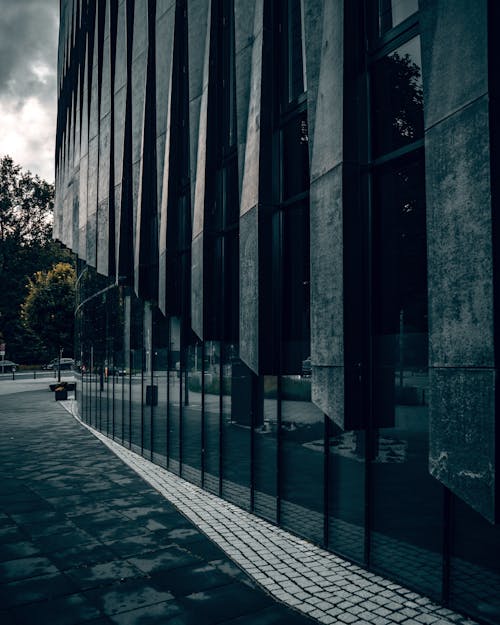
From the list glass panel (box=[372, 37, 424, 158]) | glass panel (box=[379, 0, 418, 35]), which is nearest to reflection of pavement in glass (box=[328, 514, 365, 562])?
glass panel (box=[372, 37, 424, 158])

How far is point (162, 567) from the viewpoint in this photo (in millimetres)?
6715

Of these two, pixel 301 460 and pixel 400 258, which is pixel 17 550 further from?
pixel 400 258

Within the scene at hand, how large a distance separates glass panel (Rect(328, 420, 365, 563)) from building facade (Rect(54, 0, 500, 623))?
2 centimetres

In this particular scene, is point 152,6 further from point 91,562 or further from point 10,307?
point 10,307

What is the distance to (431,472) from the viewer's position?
5504 millimetres

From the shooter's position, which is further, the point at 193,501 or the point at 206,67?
the point at 206,67

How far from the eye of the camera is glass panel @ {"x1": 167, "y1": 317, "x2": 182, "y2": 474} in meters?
12.6

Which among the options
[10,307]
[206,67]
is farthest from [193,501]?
[10,307]

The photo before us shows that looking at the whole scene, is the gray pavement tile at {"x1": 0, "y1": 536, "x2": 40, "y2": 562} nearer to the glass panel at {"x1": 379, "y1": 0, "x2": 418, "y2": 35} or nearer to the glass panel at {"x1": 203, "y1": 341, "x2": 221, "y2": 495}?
the glass panel at {"x1": 203, "y1": 341, "x2": 221, "y2": 495}

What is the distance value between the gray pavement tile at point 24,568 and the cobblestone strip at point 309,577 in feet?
7.15

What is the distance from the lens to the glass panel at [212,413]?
10891 mm

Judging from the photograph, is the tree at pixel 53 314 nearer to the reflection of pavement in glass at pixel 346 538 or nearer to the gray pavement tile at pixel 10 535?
the gray pavement tile at pixel 10 535

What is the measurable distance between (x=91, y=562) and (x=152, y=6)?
43.9 feet

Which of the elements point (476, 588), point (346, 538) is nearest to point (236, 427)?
point (346, 538)
